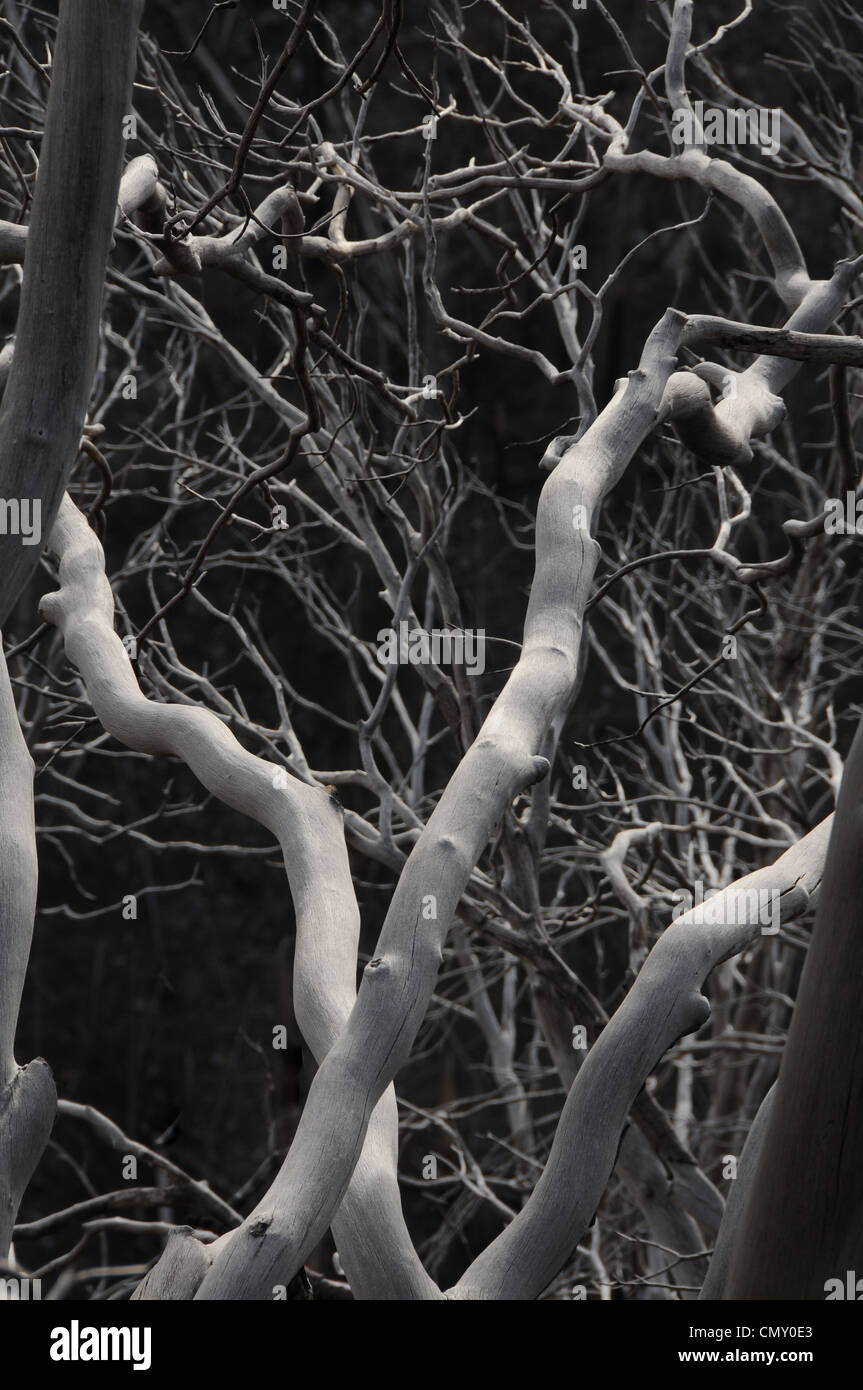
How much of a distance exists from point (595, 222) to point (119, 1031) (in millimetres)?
7582

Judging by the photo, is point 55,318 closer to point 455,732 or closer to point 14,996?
point 14,996

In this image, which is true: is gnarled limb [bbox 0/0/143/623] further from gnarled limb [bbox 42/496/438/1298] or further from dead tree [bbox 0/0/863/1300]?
gnarled limb [bbox 42/496/438/1298]

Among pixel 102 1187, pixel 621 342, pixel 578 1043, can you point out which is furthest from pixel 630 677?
pixel 578 1043

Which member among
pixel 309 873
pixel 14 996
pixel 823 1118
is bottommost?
pixel 823 1118

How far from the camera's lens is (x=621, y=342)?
11.3 meters

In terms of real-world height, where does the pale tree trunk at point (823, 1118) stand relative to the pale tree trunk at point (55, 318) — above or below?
below

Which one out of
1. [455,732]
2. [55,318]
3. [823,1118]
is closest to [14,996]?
[55,318]

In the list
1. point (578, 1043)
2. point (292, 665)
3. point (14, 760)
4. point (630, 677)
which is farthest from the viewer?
point (292, 665)

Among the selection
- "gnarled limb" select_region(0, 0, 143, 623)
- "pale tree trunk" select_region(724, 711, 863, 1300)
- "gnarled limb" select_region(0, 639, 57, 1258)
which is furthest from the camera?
"gnarled limb" select_region(0, 639, 57, 1258)

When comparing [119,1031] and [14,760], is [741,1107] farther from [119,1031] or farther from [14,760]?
[119,1031]

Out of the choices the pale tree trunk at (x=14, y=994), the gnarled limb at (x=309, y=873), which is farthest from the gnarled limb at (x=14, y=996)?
the gnarled limb at (x=309, y=873)

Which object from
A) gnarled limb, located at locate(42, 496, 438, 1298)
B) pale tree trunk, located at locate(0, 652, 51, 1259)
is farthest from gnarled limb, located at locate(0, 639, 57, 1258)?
gnarled limb, located at locate(42, 496, 438, 1298)

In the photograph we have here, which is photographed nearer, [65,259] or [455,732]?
[65,259]

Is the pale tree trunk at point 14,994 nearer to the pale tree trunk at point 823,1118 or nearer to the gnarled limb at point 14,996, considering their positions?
the gnarled limb at point 14,996
